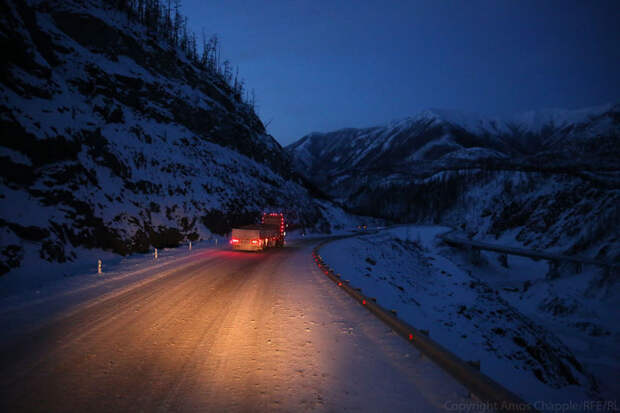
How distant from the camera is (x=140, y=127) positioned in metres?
34.2

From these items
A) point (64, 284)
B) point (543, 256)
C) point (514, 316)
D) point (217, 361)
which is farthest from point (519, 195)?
point (64, 284)

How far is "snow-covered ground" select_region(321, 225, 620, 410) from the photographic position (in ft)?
41.5

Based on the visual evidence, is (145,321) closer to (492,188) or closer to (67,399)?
(67,399)

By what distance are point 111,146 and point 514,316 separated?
108ft

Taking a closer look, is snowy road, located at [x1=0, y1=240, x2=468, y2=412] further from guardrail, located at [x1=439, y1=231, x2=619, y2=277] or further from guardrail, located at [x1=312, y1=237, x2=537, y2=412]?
guardrail, located at [x1=439, y1=231, x2=619, y2=277]

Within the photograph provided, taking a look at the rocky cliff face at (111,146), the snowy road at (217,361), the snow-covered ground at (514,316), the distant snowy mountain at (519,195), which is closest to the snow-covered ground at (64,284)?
the snowy road at (217,361)

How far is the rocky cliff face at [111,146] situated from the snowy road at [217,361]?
10.2 metres

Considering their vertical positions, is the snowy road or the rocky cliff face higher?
the rocky cliff face

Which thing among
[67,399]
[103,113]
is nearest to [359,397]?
[67,399]

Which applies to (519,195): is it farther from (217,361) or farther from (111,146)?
(217,361)

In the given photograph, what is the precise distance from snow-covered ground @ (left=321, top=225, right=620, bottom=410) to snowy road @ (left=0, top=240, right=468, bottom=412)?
9.26 feet

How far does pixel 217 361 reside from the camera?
5273 millimetres

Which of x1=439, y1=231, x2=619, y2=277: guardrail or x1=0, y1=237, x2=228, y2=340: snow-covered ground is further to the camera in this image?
x1=439, y1=231, x2=619, y2=277: guardrail

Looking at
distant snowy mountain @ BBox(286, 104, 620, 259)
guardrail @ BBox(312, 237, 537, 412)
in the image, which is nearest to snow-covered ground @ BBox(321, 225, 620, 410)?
guardrail @ BBox(312, 237, 537, 412)
